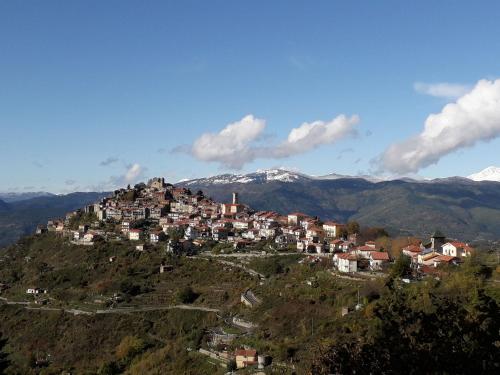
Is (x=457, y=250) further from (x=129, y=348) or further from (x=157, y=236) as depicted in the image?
(x=157, y=236)

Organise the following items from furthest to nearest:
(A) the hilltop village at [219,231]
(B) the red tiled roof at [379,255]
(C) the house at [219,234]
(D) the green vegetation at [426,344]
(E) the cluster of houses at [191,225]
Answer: (C) the house at [219,234], (E) the cluster of houses at [191,225], (A) the hilltop village at [219,231], (B) the red tiled roof at [379,255], (D) the green vegetation at [426,344]

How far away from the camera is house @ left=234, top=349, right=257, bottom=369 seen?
3212 cm

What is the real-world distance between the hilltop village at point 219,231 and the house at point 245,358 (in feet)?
53.5

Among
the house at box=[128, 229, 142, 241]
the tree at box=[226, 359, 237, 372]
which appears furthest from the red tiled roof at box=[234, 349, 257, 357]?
the house at box=[128, 229, 142, 241]

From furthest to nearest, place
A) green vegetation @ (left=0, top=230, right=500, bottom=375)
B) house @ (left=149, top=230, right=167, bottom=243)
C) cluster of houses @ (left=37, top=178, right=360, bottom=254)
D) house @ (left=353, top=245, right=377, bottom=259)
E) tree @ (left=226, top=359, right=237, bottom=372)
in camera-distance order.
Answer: house @ (left=149, top=230, right=167, bottom=243)
cluster of houses @ (left=37, top=178, right=360, bottom=254)
house @ (left=353, top=245, right=377, bottom=259)
tree @ (left=226, top=359, right=237, bottom=372)
green vegetation @ (left=0, top=230, right=500, bottom=375)

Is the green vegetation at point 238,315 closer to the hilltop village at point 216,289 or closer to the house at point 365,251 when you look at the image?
the hilltop village at point 216,289

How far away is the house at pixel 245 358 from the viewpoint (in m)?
32.1

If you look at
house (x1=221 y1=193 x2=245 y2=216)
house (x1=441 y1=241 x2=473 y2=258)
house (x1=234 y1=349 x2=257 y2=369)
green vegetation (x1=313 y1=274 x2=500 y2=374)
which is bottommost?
house (x1=234 y1=349 x2=257 y2=369)

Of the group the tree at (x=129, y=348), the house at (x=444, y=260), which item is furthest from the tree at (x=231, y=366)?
the house at (x=444, y=260)

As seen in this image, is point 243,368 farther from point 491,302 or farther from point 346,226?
point 346,226

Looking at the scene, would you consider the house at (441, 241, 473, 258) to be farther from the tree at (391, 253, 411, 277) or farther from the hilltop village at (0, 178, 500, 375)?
the tree at (391, 253, 411, 277)

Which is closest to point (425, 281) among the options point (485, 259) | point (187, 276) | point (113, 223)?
point (485, 259)

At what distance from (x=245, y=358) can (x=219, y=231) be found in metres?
39.5

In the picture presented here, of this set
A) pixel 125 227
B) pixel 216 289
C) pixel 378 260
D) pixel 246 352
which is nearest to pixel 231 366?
pixel 246 352
